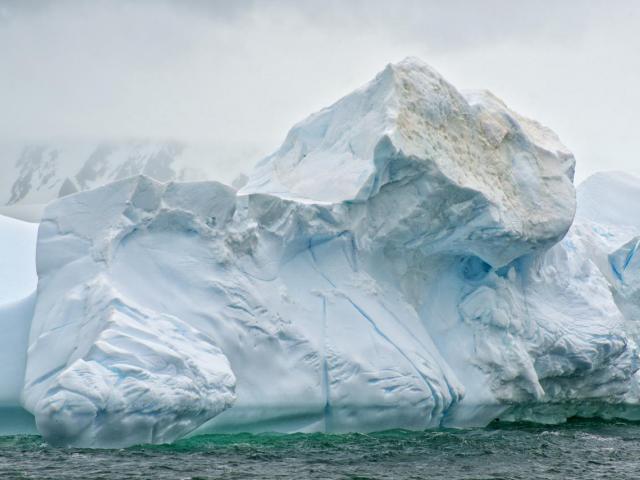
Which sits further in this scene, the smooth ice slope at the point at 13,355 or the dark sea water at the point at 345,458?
the smooth ice slope at the point at 13,355

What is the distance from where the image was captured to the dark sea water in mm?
7426

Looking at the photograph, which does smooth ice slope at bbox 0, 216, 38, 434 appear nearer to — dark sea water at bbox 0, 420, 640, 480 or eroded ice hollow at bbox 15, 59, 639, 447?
dark sea water at bbox 0, 420, 640, 480

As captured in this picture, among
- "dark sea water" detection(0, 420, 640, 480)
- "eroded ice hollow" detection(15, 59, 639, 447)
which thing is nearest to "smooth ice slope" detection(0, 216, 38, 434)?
"dark sea water" detection(0, 420, 640, 480)

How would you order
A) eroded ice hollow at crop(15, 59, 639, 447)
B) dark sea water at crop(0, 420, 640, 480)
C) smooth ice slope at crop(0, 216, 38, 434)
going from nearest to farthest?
dark sea water at crop(0, 420, 640, 480)
eroded ice hollow at crop(15, 59, 639, 447)
smooth ice slope at crop(0, 216, 38, 434)

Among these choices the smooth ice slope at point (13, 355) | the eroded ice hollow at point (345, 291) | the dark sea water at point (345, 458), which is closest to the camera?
the dark sea water at point (345, 458)

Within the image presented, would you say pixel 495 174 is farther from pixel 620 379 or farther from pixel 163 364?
pixel 163 364

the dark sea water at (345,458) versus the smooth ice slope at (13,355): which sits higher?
the smooth ice slope at (13,355)

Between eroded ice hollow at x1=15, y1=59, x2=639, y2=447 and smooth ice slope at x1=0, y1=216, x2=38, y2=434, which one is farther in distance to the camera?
smooth ice slope at x1=0, y1=216, x2=38, y2=434

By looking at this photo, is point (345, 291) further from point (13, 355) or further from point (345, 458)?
point (13, 355)

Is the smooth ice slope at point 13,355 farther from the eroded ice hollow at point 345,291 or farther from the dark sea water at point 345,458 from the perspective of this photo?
the eroded ice hollow at point 345,291

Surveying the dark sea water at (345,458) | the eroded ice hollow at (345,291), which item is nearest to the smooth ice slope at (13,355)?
the dark sea water at (345,458)

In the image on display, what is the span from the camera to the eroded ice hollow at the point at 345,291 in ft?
27.4

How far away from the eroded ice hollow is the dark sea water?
0.82 feet

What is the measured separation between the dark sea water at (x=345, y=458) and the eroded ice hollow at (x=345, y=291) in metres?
A: 0.25
